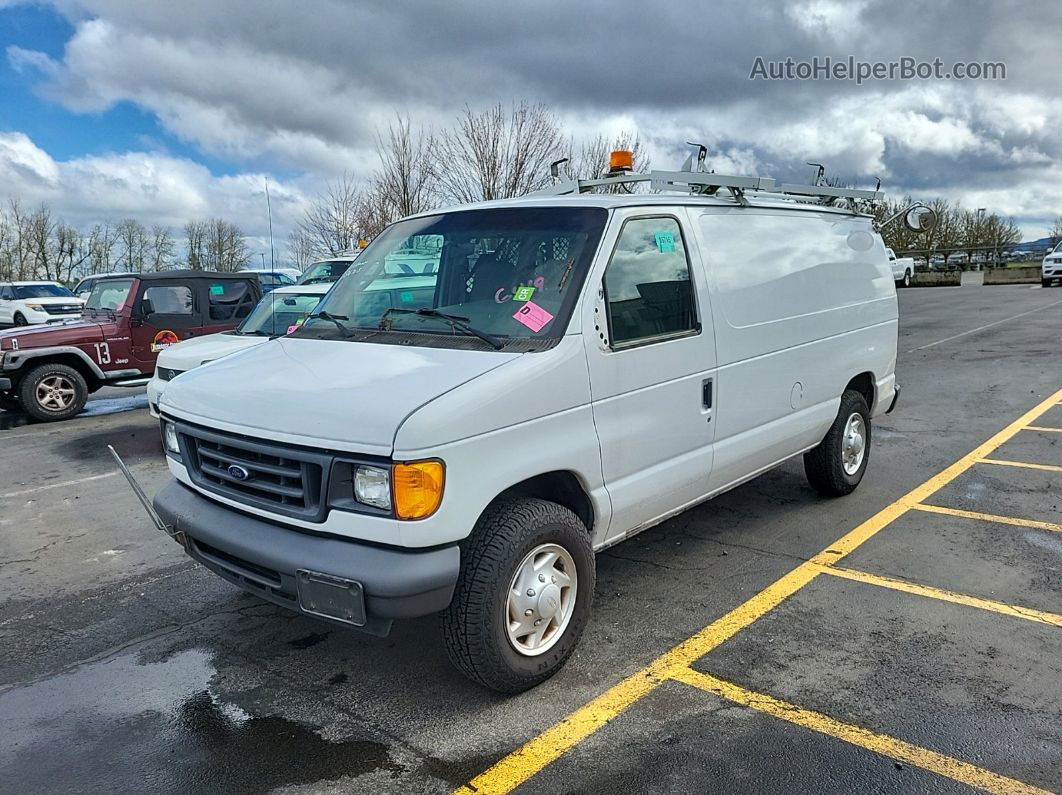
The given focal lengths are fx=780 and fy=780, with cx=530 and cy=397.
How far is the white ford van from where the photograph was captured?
277 cm

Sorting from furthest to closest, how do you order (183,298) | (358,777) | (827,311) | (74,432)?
(183,298)
(74,432)
(827,311)
(358,777)

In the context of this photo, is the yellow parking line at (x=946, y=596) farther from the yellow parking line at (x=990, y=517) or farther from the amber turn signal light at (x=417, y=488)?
the amber turn signal light at (x=417, y=488)

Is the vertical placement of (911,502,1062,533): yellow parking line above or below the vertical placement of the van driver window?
below

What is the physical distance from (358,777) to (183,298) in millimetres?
8870

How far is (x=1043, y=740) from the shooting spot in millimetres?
2812

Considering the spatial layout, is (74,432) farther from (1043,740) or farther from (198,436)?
(1043,740)

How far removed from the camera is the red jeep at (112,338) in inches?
383

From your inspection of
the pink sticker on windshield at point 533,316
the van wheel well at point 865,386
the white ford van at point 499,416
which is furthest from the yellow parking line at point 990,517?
the pink sticker on windshield at point 533,316

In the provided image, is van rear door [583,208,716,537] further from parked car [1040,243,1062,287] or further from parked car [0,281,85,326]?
parked car [1040,243,1062,287]

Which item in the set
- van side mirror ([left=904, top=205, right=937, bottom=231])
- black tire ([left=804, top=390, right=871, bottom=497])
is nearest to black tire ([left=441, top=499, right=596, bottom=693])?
black tire ([left=804, top=390, right=871, bottom=497])

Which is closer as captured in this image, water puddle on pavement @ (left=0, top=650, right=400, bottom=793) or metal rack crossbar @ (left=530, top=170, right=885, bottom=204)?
water puddle on pavement @ (left=0, top=650, right=400, bottom=793)

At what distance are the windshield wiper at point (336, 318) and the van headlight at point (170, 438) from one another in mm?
874

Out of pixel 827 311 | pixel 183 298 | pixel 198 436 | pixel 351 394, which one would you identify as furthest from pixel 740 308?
pixel 183 298

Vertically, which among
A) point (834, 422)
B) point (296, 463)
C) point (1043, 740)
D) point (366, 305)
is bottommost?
point (1043, 740)
